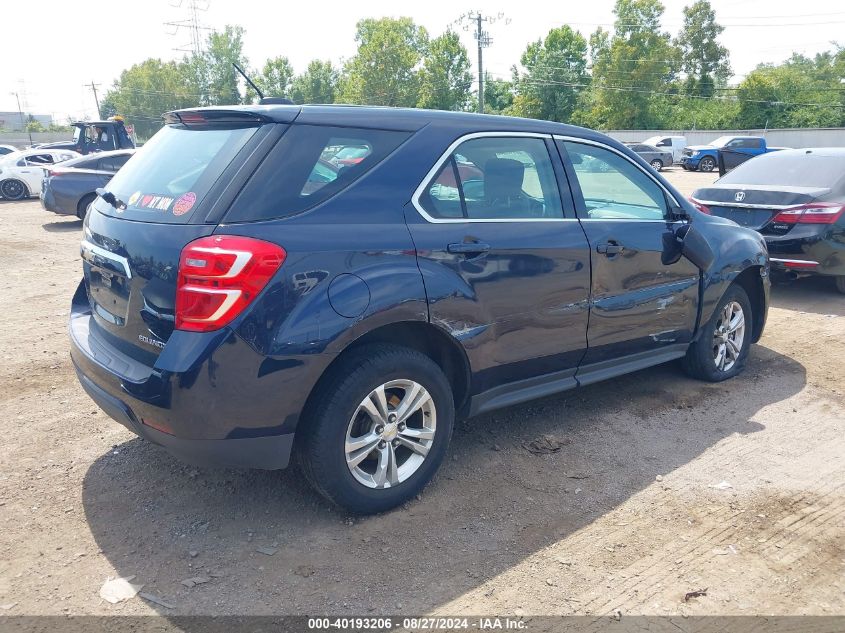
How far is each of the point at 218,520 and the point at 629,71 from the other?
65360 millimetres

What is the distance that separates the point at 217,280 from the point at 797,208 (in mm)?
6697

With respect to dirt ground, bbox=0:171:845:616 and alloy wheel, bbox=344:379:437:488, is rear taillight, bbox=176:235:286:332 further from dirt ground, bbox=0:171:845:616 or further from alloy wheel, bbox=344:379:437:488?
dirt ground, bbox=0:171:845:616

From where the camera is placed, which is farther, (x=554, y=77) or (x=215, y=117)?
(x=554, y=77)

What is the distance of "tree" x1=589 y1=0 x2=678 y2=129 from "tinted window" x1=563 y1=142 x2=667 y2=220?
61796 mm

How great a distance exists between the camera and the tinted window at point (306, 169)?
2949 millimetres

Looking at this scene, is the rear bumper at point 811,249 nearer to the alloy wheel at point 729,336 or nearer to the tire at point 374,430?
the alloy wheel at point 729,336

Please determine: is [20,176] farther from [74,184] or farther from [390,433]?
[390,433]

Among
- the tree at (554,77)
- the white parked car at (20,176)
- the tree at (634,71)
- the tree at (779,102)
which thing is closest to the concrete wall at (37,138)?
the tree at (554,77)

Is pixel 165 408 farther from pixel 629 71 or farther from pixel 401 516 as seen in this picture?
pixel 629 71

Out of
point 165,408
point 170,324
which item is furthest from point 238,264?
point 165,408

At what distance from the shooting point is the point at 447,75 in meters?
70.8

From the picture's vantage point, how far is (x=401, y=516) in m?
3.38

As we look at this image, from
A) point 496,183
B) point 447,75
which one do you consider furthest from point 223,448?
point 447,75

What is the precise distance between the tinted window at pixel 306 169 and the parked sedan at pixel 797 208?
4.93 meters
